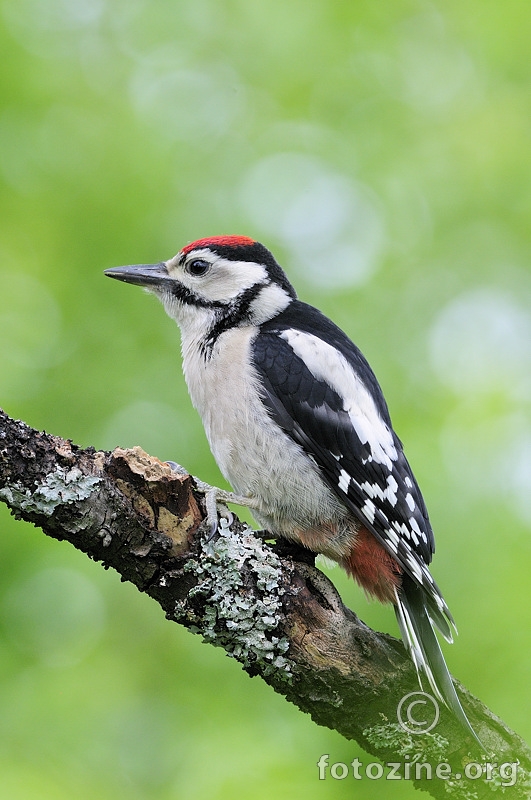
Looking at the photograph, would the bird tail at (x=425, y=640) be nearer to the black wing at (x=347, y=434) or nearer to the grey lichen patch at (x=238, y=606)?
the black wing at (x=347, y=434)

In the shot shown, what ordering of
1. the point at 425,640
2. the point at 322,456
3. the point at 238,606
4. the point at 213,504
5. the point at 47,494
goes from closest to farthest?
the point at 47,494 → the point at 238,606 → the point at 213,504 → the point at 425,640 → the point at 322,456

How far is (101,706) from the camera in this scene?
3.63 metres

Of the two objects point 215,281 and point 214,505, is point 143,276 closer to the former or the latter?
point 215,281

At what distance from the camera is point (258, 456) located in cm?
316

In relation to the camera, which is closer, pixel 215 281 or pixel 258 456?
pixel 258 456

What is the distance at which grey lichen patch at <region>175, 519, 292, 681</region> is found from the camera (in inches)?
99.3

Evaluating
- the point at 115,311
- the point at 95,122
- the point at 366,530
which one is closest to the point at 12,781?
the point at 366,530

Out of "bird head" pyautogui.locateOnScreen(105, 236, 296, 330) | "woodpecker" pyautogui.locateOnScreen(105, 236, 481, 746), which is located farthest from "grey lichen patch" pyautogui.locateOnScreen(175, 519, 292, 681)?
"bird head" pyautogui.locateOnScreen(105, 236, 296, 330)

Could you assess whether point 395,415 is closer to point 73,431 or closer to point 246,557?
point 73,431

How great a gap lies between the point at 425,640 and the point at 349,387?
97cm

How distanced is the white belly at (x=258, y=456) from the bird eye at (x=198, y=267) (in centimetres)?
60
